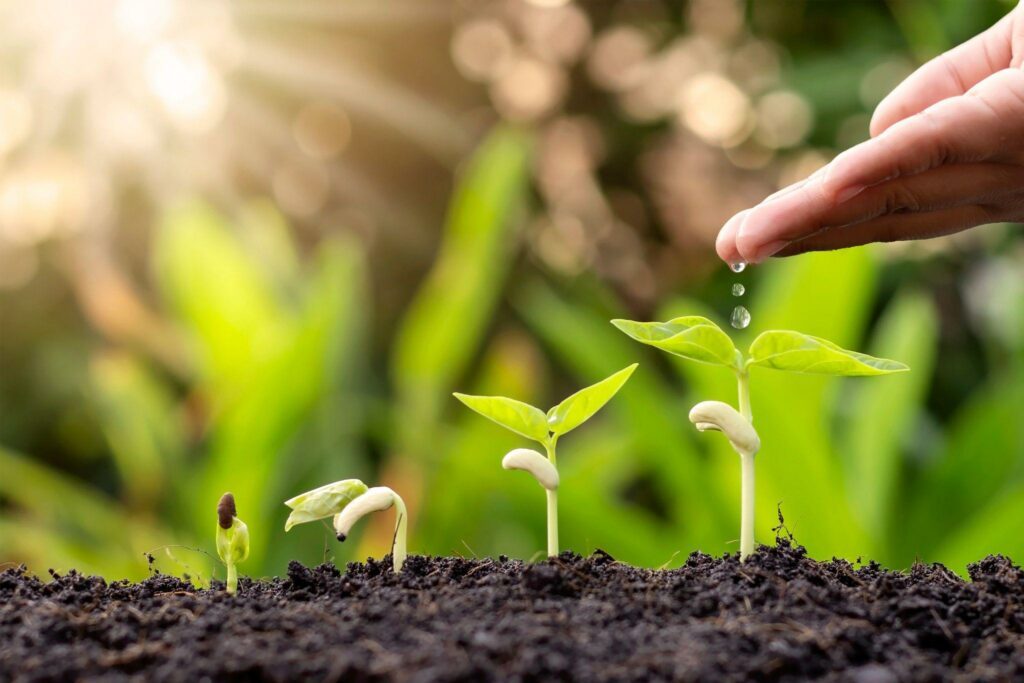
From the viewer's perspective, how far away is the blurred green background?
1.53 m

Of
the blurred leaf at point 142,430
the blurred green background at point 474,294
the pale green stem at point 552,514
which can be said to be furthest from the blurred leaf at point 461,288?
the pale green stem at point 552,514

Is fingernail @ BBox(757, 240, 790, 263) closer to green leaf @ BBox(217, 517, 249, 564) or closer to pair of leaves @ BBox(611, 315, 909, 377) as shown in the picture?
pair of leaves @ BBox(611, 315, 909, 377)

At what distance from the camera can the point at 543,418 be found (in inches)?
22.2

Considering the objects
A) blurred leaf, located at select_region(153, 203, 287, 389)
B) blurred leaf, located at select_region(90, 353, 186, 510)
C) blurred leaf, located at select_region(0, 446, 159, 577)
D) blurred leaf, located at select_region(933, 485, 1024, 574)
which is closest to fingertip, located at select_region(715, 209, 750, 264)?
blurred leaf, located at select_region(933, 485, 1024, 574)

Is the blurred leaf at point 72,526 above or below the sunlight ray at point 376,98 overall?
below

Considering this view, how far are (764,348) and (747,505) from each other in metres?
0.10

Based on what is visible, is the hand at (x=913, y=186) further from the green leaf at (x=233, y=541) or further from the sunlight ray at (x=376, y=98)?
the sunlight ray at (x=376, y=98)

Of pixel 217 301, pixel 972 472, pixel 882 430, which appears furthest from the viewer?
pixel 217 301

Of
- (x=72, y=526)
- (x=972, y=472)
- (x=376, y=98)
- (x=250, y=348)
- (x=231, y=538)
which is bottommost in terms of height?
(x=231, y=538)

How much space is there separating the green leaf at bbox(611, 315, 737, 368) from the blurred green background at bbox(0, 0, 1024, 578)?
681mm

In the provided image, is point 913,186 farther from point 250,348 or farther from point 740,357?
point 250,348

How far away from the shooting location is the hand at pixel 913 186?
494mm

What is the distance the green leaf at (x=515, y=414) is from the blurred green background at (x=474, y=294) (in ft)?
2.27

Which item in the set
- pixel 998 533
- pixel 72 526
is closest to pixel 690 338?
pixel 998 533
